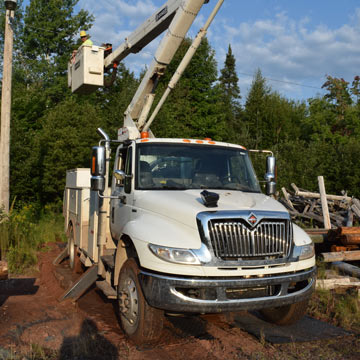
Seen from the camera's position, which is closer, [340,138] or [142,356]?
[142,356]

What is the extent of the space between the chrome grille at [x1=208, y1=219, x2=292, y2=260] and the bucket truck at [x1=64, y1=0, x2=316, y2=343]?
0.01 meters

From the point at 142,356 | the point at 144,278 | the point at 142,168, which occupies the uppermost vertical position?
the point at 142,168

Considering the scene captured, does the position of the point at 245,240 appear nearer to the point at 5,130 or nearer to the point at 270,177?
the point at 270,177

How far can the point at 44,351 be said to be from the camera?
4.60 metres

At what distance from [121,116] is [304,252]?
810 inches

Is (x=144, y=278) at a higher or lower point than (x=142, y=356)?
higher

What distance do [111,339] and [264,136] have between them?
133 feet

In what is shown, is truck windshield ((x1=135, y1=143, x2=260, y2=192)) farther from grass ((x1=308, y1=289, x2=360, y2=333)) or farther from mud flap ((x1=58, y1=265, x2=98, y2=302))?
grass ((x1=308, y1=289, x2=360, y2=333))

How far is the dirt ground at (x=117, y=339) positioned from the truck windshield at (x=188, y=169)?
185 cm

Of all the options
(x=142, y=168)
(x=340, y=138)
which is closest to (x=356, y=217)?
(x=142, y=168)

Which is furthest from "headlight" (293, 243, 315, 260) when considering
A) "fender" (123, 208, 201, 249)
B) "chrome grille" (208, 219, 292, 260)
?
"fender" (123, 208, 201, 249)

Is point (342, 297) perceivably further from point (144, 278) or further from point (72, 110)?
point (72, 110)

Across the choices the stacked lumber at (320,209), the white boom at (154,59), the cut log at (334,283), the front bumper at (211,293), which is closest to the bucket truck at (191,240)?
the front bumper at (211,293)

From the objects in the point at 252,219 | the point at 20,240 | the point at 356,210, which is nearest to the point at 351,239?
the point at 252,219
